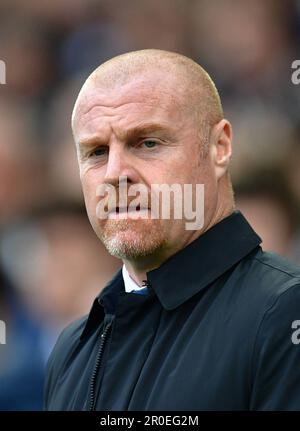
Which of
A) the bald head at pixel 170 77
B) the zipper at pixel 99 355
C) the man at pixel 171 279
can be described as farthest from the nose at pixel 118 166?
the zipper at pixel 99 355

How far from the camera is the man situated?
1.21m

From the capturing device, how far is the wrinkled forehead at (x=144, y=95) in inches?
58.1

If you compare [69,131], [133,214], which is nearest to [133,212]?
[133,214]

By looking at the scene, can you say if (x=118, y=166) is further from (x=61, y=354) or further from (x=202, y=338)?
(x=61, y=354)

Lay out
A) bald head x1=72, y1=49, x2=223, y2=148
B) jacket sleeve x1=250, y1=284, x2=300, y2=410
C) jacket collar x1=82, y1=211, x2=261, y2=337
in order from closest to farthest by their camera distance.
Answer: jacket sleeve x1=250, y1=284, x2=300, y2=410 → jacket collar x1=82, y1=211, x2=261, y2=337 → bald head x1=72, y1=49, x2=223, y2=148

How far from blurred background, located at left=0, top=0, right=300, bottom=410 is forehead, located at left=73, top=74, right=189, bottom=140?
1433mm

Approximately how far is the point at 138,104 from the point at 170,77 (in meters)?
0.09

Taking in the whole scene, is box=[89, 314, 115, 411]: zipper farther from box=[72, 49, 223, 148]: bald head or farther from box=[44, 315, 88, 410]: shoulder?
box=[72, 49, 223, 148]: bald head

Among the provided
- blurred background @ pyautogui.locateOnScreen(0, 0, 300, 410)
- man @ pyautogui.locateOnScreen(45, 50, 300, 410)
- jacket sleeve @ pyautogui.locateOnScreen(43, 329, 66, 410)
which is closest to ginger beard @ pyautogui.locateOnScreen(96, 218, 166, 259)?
man @ pyautogui.locateOnScreen(45, 50, 300, 410)

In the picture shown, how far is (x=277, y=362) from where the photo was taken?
1.18 m

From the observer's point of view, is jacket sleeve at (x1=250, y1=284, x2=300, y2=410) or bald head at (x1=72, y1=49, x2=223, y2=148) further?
bald head at (x1=72, y1=49, x2=223, y2=148)

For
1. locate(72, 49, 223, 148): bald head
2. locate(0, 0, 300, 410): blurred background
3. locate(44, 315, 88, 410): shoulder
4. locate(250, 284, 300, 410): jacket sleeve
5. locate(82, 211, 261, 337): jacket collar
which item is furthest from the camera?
locate(0, 0, 300, 410): blurred background

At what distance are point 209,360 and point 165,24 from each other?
2.51 meters

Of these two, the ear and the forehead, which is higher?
the forehead
